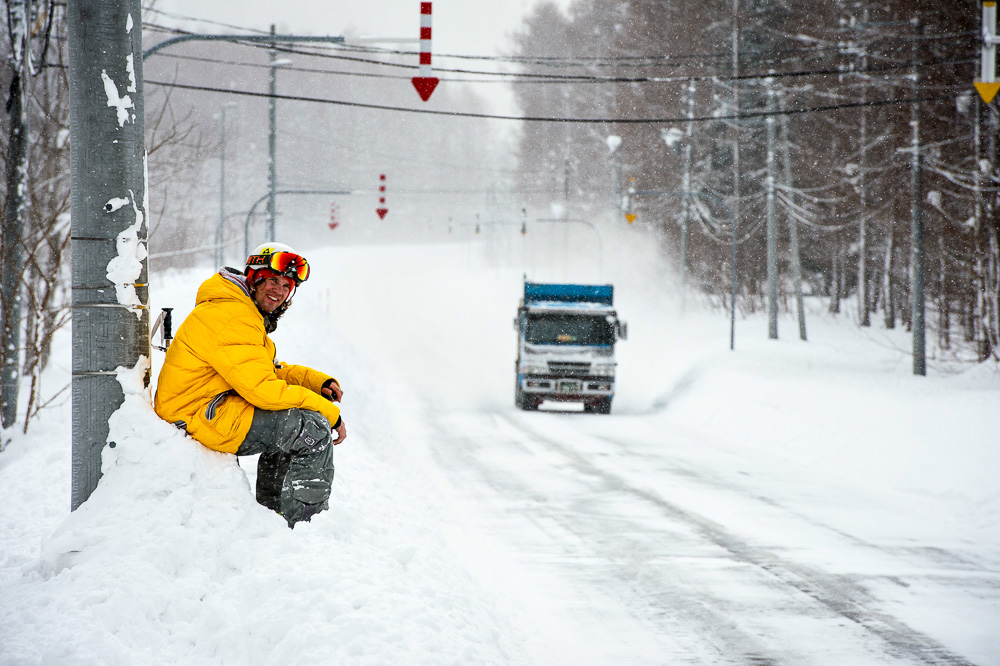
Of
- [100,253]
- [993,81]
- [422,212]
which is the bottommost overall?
[100,253]

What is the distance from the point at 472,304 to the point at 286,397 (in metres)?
52.4

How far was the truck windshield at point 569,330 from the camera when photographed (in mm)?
22562

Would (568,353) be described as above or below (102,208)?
below

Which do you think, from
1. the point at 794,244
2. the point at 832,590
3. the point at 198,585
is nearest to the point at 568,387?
the point at 794,244

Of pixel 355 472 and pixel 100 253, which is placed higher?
pixel 100 253

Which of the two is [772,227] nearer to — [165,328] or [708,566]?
[708,566]

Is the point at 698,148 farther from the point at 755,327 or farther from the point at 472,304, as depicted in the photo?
the point at 472,304

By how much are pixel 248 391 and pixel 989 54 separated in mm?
8548

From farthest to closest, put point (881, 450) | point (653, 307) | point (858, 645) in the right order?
point (653, 307) → point (881, 450) → point (858, 645)

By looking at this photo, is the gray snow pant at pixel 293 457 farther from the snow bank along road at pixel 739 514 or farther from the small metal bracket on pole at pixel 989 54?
the small metal bracket on pole at pixel 989 54

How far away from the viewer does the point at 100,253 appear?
175 inches

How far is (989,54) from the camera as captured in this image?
362 inches

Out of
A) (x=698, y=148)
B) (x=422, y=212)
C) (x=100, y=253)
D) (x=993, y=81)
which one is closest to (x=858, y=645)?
→ (x=100, y=253)

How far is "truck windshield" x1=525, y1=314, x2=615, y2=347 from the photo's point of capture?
74.0 ft
